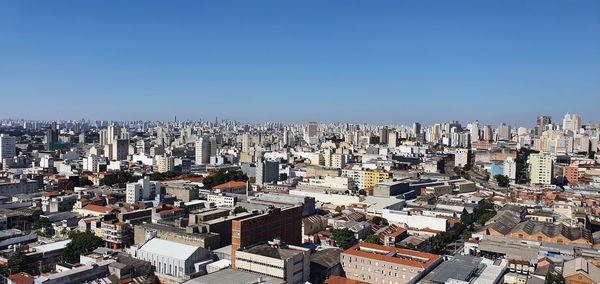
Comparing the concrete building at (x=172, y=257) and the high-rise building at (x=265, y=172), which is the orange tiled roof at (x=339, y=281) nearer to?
the concrete building at (x=172, y=257)

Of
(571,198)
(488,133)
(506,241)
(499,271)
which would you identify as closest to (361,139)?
(488,133)

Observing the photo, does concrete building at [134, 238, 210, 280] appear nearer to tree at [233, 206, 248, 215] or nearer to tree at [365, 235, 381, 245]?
tree at [233, 206, 248, 215]

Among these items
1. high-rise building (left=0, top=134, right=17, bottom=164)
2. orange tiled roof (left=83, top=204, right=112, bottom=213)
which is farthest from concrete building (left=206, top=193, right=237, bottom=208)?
high-rise building (left=0, top=134, right=17, bottom=164)

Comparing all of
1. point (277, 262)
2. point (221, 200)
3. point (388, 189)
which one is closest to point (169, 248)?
point (277, 262)

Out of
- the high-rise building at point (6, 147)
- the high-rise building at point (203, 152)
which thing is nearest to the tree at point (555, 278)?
the high-rise building at point (203, 152)

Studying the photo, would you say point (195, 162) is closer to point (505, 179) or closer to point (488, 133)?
point (505, 179)
